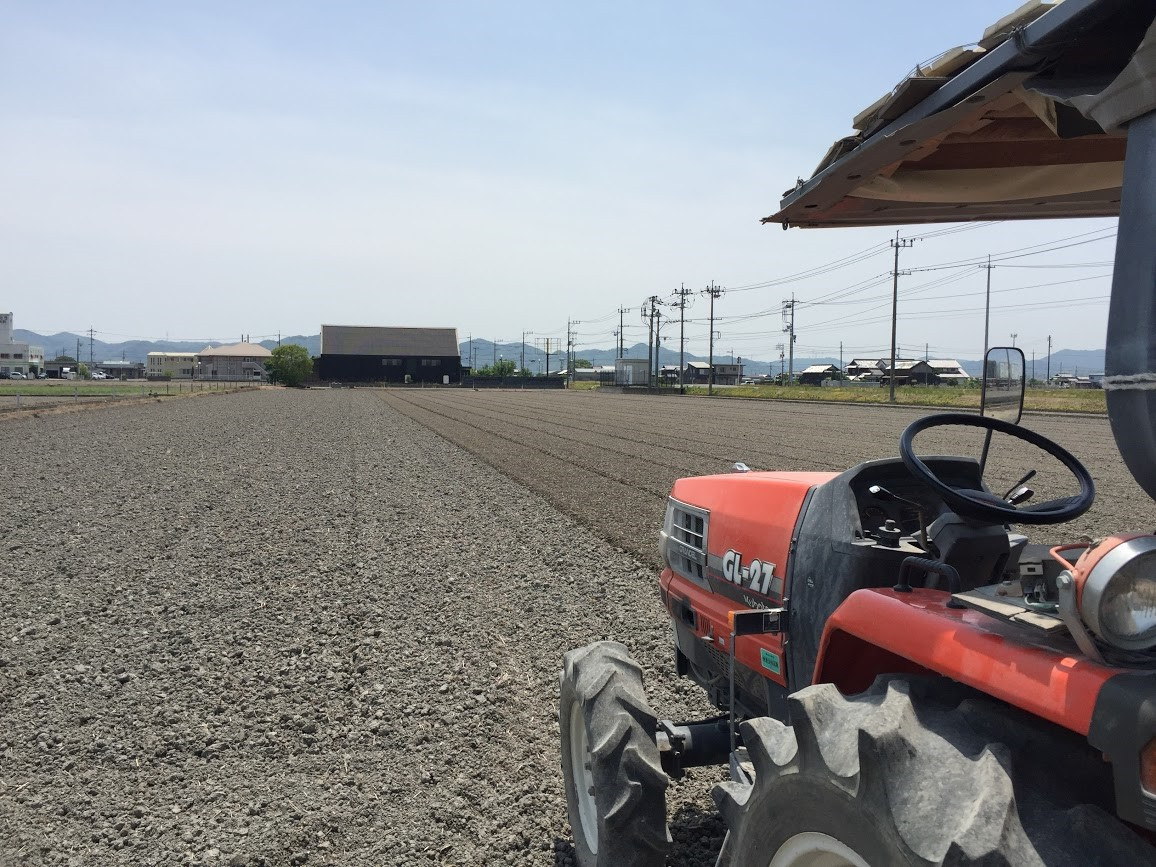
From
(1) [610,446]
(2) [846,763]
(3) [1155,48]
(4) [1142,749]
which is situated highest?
(3) [1155,48]

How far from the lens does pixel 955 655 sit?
1755 mm

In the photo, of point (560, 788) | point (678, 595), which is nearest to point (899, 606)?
point (678, 595)

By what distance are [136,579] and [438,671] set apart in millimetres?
3572

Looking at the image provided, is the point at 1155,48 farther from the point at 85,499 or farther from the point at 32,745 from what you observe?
the point at 85,499

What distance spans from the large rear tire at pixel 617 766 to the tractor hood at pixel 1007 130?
1.55 metres

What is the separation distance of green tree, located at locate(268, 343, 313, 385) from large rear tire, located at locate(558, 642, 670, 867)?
105 meters

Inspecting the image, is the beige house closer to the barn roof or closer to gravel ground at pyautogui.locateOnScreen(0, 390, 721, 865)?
the barn roof

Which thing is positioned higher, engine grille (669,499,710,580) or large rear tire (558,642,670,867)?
engine grille (669,499,710,580)

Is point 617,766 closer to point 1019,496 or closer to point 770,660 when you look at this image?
point 770,660

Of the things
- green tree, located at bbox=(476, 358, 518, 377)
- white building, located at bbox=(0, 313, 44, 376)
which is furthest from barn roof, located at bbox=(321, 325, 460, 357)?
white building, located at bbox=(0, 313, 44, 376)

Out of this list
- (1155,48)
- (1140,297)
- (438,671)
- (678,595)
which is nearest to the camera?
(1155,48)

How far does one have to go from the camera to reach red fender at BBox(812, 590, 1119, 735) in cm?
150

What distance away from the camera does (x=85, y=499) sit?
12.3 m

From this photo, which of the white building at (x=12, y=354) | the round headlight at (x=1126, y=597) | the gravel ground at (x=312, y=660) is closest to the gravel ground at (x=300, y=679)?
the gravel ground at (x=312, y=660)
